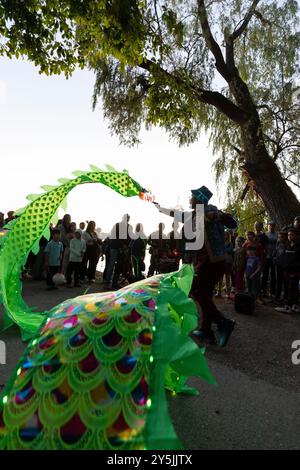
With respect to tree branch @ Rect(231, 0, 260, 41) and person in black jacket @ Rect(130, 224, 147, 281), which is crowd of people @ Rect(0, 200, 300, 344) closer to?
person in black jacket @ Rect(130, 224, 147, 281)

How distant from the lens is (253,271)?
28.9ft

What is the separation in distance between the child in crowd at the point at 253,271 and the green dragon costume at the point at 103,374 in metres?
6.40

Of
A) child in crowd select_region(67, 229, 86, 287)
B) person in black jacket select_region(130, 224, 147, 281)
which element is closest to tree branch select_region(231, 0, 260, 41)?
person in black jacket select_region(130, 224, 147, 281)

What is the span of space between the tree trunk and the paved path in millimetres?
6311

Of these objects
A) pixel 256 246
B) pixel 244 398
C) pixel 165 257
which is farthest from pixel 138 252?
pixel 244 398

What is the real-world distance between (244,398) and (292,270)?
5.11 metres

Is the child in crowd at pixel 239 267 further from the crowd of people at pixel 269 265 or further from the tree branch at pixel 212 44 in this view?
the tree branch at pixel 212 44

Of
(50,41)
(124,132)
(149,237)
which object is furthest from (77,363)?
(124,132)

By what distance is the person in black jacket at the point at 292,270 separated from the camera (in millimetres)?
8391

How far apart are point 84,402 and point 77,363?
0.70ft

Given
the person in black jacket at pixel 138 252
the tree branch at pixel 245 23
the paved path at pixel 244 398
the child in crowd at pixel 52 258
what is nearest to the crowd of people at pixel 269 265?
the paved path at pixel 244 398

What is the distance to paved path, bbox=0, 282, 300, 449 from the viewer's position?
2.99 m

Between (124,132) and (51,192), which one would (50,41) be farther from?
(124,132)

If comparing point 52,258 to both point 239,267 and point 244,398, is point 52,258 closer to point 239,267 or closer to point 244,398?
point 239,267
